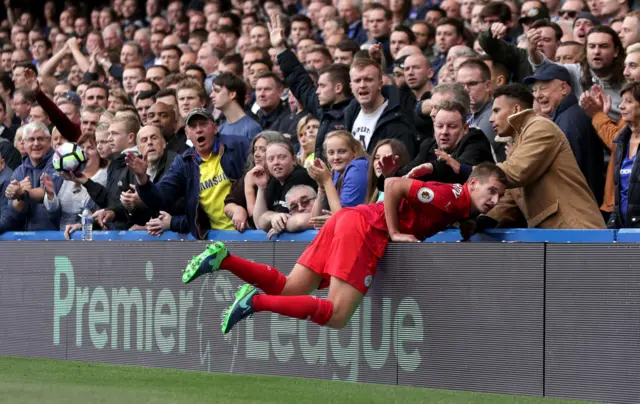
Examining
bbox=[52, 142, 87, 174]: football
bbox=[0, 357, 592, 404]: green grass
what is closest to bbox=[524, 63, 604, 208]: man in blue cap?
bbox=[0, 357, 592, 404]: green grass

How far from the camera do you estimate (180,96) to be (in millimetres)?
12180

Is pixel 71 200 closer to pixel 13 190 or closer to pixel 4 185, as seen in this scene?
pixel 13 190

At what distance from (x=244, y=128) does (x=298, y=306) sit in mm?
4067

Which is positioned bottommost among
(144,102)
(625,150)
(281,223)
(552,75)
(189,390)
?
(189,390)

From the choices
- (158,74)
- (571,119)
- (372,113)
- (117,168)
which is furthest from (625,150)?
(158,74)

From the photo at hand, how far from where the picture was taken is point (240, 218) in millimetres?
9766

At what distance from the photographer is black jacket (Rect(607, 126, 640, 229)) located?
25.6ft

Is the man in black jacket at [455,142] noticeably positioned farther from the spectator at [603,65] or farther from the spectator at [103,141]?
the spectator at [103,141]

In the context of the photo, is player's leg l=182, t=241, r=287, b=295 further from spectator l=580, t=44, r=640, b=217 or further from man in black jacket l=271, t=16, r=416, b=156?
spectator l=580, t=44, r=640, b=217

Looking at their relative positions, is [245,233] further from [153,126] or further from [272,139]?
[153,126]

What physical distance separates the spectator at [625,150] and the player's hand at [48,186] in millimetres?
5317

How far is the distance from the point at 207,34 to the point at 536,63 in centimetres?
823

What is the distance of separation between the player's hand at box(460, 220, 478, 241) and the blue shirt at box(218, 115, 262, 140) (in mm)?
3897

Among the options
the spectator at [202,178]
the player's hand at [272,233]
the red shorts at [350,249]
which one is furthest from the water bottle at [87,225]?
the red shorts at [350,249]
